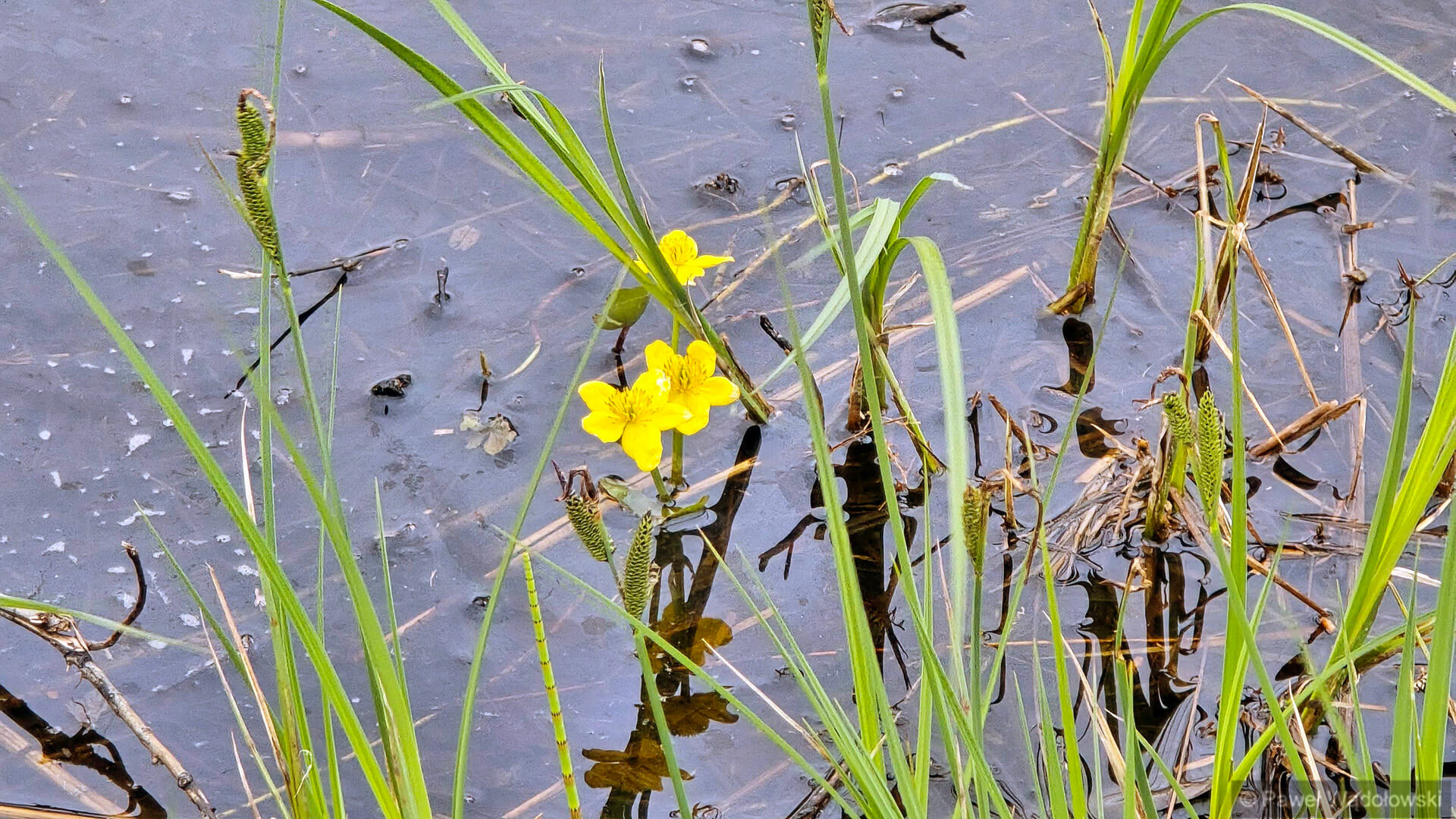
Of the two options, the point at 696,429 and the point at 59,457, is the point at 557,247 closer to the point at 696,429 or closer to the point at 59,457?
the point at 696,429

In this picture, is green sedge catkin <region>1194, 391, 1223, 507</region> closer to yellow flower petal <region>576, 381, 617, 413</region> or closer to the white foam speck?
yellow flower petal <region>576, 381, 617, 413</region>

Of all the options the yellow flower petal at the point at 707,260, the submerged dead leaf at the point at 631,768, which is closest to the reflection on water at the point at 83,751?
the submerged dead leaf at the point at 631,768

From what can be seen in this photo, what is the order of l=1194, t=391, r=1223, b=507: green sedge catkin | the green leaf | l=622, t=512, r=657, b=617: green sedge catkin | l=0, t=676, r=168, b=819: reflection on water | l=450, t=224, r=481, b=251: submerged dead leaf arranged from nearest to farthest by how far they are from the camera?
l=1194, t=391, r=1223, b=507: green sedge catkin < l=622, t=512, r=657, b=617: green sedge catkin < l=0, t=676, r=168, b=819: reflection on water < the green leaf < l=450, t=224, r=481, b=251: submerged dead leaf

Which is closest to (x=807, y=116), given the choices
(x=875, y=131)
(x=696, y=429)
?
(x=875, y=131)

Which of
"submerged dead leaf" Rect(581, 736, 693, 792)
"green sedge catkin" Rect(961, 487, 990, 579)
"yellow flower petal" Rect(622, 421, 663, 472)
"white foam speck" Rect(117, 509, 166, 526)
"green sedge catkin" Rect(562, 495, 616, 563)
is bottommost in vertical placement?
"submerged dead leaf" Rect(581, 736, 693, 792)

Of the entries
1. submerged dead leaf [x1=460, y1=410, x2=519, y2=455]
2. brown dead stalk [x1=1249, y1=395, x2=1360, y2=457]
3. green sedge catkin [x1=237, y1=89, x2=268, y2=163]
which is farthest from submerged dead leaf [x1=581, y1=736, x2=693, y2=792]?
brown dead stalk [x1=1249, y1=395, x2=1360, y2=457]

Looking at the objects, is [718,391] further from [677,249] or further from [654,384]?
[677,249]
